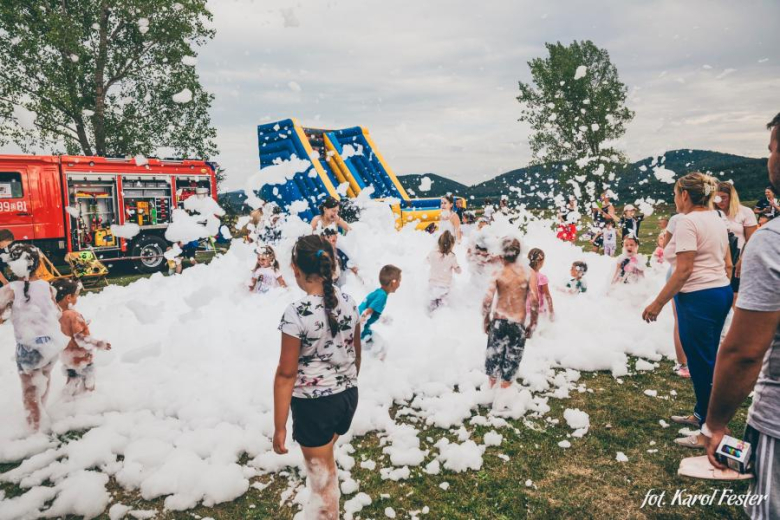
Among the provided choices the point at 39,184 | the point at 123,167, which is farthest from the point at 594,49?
the point at 39,184

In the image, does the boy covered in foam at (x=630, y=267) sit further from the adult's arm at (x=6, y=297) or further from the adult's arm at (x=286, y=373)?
the adult's arm at (x=6, y=297)

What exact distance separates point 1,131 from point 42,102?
159 cm

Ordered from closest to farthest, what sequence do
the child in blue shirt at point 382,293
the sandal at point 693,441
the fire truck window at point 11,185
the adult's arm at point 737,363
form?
the adult's arm at point 737,363
the sandal at point 693,441
the child in blue shirt at point 382,293
the fire truck window at point 11,185

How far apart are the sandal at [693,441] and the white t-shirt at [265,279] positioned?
5.97 meters

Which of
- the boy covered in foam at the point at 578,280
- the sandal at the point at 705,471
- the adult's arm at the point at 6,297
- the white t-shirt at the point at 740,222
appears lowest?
the boy covered in foam at the point at 578,280

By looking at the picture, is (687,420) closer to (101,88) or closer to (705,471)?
(705,471)

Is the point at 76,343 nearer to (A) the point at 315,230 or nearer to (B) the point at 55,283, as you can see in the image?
(B) the point at 55,283

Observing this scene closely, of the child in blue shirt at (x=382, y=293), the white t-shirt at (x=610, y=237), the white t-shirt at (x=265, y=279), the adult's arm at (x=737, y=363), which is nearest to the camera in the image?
the adult's arm at (x=737, y=363)

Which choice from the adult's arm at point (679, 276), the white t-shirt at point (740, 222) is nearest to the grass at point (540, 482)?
the adult's arm at point (679, 276)

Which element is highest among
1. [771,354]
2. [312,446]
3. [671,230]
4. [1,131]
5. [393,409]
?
[1,131]

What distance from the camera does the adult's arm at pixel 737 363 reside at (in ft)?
4.80

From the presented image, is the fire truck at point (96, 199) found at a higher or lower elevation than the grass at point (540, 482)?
higher

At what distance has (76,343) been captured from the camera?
4.48 meters

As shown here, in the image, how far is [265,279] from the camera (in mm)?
7844
